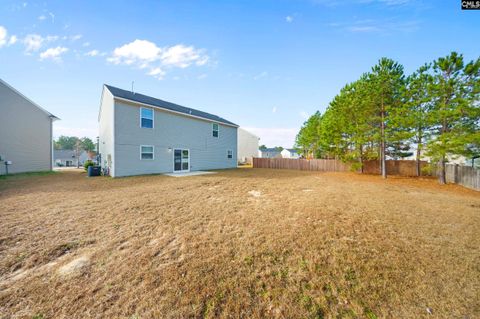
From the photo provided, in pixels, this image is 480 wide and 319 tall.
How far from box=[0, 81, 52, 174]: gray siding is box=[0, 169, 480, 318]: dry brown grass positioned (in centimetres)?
1278

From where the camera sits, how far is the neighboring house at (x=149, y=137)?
10.6 metres

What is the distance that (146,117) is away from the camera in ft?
38.8

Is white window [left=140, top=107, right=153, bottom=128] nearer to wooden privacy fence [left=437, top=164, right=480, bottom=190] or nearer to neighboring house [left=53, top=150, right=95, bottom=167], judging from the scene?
wooden privacy fence [left=437, top=164, right=480, bottom=190]

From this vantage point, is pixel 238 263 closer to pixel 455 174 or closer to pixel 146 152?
pixel 146 152

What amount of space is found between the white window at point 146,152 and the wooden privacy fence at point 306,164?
Answer: 13.3 metres

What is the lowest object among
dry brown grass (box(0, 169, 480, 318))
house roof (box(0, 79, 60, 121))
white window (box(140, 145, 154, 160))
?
dry brown grass (box(0, 169, 480, 318))

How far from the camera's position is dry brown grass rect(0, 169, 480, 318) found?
177cm

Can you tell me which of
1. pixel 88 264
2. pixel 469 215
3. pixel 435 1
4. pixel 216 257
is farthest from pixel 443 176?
pixel 88 264

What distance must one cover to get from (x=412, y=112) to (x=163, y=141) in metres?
15.9

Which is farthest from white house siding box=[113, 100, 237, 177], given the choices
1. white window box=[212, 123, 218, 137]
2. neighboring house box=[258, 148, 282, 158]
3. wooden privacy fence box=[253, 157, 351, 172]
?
neighboring house box=[258, 148, 282, 158]

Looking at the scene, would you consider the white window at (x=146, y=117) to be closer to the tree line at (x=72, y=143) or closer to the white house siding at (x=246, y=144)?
the white house siding at (x=246, y=144)

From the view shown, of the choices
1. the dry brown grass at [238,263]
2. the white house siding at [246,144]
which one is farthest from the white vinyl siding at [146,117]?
the white house siding at [246,144]

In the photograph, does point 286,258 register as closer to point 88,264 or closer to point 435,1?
point 88,264

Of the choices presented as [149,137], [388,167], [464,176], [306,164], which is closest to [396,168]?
[388,167]
